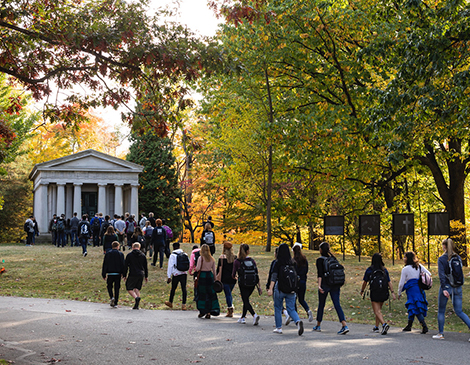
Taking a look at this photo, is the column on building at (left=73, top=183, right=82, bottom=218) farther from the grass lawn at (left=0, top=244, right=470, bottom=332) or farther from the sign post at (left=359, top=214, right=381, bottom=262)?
the sign post at (left=359, top=214, right=381, bottom=262)

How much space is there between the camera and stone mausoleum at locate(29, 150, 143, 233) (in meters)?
37.5

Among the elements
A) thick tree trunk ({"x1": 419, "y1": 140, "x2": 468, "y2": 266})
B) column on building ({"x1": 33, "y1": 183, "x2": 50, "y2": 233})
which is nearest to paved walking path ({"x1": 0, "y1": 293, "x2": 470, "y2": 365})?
thick tree trunk ({"x1": 419, "y1": 140, "x2": 468, "y2": 266})

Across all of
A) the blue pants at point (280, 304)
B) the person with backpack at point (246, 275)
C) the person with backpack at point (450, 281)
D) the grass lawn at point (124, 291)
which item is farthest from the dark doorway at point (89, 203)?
Result: the person with backpack at point (450, 281)

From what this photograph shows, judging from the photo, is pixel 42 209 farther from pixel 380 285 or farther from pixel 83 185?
pixel 380 285

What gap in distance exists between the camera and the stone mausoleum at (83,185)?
1475 inches

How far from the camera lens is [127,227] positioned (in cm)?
2286

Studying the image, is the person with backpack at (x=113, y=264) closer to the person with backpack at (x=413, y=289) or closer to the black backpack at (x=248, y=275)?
the black backpack at (x=248, y=275)

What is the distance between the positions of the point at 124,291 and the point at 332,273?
863cm

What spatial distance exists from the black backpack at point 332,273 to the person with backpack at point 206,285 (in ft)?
9.40

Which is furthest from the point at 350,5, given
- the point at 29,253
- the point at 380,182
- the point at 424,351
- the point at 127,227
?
the point at 29,253

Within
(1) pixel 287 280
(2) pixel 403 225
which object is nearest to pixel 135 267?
(1) pixel 287 280

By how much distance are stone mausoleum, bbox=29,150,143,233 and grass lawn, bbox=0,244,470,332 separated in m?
16.1

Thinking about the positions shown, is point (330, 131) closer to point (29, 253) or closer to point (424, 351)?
point (424, 351)

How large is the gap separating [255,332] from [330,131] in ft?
35.6
